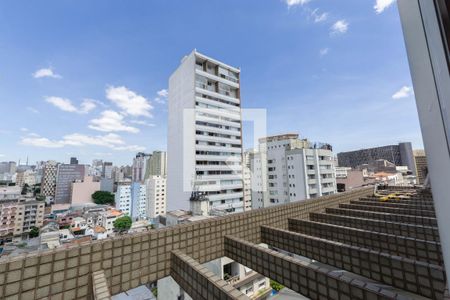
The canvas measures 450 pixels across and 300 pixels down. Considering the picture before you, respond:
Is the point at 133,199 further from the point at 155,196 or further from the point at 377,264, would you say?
the point at 377,264

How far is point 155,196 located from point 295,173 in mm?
36450

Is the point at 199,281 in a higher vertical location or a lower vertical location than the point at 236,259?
higher

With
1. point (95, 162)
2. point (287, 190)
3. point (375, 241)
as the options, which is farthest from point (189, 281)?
point (95, 162)

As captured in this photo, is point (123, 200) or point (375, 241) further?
point (123, 200)

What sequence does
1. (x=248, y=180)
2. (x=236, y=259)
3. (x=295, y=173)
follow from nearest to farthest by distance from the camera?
(x=236, y=259)
(x=295, y=173)
(x=248, y=180)

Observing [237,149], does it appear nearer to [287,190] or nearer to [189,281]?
[287,190]

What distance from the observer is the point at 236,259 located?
10.3 feet

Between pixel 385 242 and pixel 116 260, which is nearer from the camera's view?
pixel 116 260

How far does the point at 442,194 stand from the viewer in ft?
2.25

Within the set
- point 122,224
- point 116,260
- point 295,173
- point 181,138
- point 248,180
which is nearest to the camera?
A: point 116,260

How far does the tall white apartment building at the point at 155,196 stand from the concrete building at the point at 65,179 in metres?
32.1

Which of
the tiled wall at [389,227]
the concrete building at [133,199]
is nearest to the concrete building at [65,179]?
the concrete building at [133,199]

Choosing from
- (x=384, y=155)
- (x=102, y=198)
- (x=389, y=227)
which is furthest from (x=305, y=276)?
(x=384, y=155)

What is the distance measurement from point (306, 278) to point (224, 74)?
31174 mm
